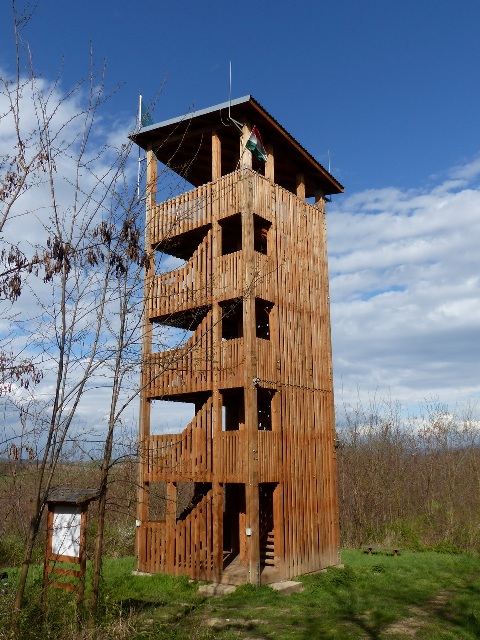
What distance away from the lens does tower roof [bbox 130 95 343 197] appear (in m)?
14.8

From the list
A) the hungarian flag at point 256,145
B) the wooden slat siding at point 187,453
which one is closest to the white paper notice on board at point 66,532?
the wooden slat siding at point 187,453

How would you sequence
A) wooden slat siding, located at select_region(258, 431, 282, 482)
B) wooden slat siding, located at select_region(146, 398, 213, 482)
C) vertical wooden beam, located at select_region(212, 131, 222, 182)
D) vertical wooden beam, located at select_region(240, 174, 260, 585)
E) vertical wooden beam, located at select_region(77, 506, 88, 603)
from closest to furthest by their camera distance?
vertical wooden beam, located at select_region(77, 506, 88, 603) → vertical wooden beam, located at select_region(240, 174, 260, 585) → wooden slat siding, located at select_region(258, 431, 282, 482) → wooden slat siding, located at select_region(146, 398, 213, 482) → vertical wooden beam, located at select_region(212, 131, 222, 182)

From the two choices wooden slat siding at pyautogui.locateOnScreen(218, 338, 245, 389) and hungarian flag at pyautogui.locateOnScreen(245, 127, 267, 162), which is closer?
wooden slat siding at pyautogui.locateOnScreen(218, 338, 245, 389)

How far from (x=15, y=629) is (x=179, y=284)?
9981 mm

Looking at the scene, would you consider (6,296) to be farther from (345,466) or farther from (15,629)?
(345,466)

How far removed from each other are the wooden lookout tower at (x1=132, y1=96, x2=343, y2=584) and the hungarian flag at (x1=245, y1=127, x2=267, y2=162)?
21 cm

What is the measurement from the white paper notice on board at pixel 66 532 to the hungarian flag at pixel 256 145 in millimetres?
9196

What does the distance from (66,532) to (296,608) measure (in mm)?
4784

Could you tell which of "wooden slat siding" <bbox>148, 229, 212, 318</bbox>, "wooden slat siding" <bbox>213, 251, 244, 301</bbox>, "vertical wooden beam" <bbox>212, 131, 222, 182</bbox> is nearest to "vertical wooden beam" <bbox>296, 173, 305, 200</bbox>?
"vertical wooden beam" <bbox>212, 131, 222, 182</bbox>

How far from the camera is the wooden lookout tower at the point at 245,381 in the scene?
44.0 feet

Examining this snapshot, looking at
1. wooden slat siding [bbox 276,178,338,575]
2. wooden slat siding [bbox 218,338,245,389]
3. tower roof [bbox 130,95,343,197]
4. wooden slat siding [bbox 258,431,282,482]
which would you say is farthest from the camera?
tower roof [bbox 130,95,343,197]

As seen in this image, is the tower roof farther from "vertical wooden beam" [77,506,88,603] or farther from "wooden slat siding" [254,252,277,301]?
"vertical wooden beam" [77,506,88,603]

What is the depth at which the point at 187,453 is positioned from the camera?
14219mm

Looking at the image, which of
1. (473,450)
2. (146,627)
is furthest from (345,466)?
(146,627)
